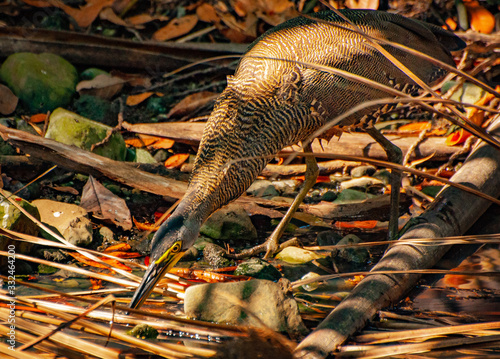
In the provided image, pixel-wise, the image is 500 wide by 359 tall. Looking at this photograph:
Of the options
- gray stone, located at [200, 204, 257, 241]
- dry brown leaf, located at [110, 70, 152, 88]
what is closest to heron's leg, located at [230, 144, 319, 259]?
gray stone, located at [200, 204, 257, 241]

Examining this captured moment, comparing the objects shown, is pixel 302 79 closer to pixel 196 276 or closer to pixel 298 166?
pixel 196 276

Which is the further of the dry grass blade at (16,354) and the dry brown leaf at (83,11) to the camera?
the dry brown leaf at (83,11)

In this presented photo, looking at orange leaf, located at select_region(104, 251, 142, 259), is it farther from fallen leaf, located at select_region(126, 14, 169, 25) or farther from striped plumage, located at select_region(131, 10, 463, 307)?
fallen leaf, located at select_region(126, 14, 169, 25)

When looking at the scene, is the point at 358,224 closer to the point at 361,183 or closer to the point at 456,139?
the point at 361,183

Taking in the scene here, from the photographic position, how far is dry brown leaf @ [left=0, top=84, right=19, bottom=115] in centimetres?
514

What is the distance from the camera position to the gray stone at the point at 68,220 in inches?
150

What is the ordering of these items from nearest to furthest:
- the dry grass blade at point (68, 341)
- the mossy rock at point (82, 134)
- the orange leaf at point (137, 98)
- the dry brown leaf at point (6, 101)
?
the dry grass blade at point (68, 341), the mossy rock at point (82, 134), the dry brown leaf at point (6, 101), the orange leaf at point (137, 98)

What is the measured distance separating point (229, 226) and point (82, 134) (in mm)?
1667

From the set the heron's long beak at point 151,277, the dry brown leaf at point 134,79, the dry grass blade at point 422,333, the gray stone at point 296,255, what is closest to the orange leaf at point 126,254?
the heron's long beak at point 151,277

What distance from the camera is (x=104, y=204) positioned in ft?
13.8

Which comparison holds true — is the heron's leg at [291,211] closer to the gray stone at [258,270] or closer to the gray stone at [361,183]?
the gray stone at [258,270]

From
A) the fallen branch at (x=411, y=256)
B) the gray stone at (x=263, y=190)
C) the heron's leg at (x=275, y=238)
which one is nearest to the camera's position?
the fallen branch at (x=411, y=256)

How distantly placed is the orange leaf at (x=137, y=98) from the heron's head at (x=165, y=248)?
3047 mm

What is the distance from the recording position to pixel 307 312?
118 inches
